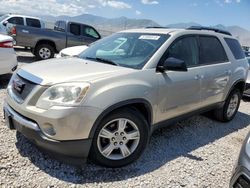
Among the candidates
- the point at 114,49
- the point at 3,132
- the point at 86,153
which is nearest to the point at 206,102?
the point at 114,49

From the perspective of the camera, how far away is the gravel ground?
329 centimetres

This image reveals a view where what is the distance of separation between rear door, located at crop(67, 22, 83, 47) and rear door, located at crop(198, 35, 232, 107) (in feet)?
26.5

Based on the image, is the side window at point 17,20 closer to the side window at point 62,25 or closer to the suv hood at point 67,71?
the side window at point 62,25

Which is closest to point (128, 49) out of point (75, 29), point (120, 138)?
point (120, 138)

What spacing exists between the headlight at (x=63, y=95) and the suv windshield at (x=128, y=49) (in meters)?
0.90

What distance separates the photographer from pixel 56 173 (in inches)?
133

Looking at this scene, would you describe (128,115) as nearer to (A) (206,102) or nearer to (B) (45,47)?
(A) (206,102)

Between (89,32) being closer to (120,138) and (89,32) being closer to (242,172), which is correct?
(120,138)

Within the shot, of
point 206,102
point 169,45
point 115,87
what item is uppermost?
point 169,45

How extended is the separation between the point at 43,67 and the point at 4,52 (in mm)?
3173

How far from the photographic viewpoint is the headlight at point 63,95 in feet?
10.1

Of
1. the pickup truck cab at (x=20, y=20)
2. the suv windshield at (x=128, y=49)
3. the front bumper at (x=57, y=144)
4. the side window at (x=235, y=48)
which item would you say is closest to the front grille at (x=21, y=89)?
the front bumper at (x=57, y=144)

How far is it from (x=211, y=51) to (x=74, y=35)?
28.0 ft

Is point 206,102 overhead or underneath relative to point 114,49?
underneath
